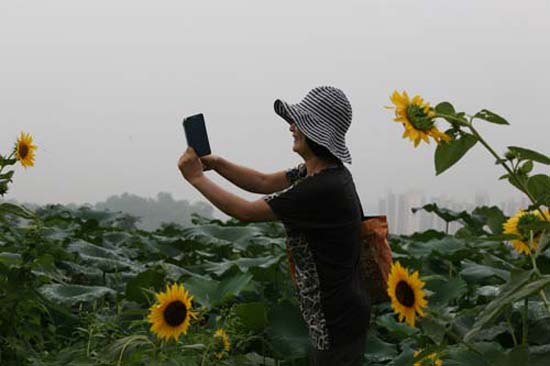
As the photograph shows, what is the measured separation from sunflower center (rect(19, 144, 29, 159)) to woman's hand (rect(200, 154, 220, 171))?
0.74m

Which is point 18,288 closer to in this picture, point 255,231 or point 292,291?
point 292,291

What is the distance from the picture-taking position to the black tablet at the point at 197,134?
8.02 feet

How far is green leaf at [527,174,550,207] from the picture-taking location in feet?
5.78

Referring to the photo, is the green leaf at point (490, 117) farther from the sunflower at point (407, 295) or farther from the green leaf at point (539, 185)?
the sunflower at point (407, 295)

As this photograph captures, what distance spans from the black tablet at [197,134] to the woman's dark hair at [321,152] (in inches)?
11.5

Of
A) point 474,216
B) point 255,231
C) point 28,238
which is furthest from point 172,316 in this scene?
point 474,216

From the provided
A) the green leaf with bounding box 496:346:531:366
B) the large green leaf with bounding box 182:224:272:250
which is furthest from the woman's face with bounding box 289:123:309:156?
the large green leaf with bounding box 182:224:272:250

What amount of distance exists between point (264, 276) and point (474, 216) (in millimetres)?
2603

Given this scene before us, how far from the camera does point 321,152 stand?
235cm

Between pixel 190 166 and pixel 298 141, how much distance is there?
294 mm

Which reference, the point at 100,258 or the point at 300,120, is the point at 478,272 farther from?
the point at 100,258

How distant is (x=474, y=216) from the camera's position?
5426mm

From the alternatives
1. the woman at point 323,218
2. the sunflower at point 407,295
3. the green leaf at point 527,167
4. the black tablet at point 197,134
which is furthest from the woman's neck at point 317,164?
the green leaf at point 527,167

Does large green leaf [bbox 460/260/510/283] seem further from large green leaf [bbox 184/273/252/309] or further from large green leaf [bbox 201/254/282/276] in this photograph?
large green leaf [bbox 184/273/252/309]
